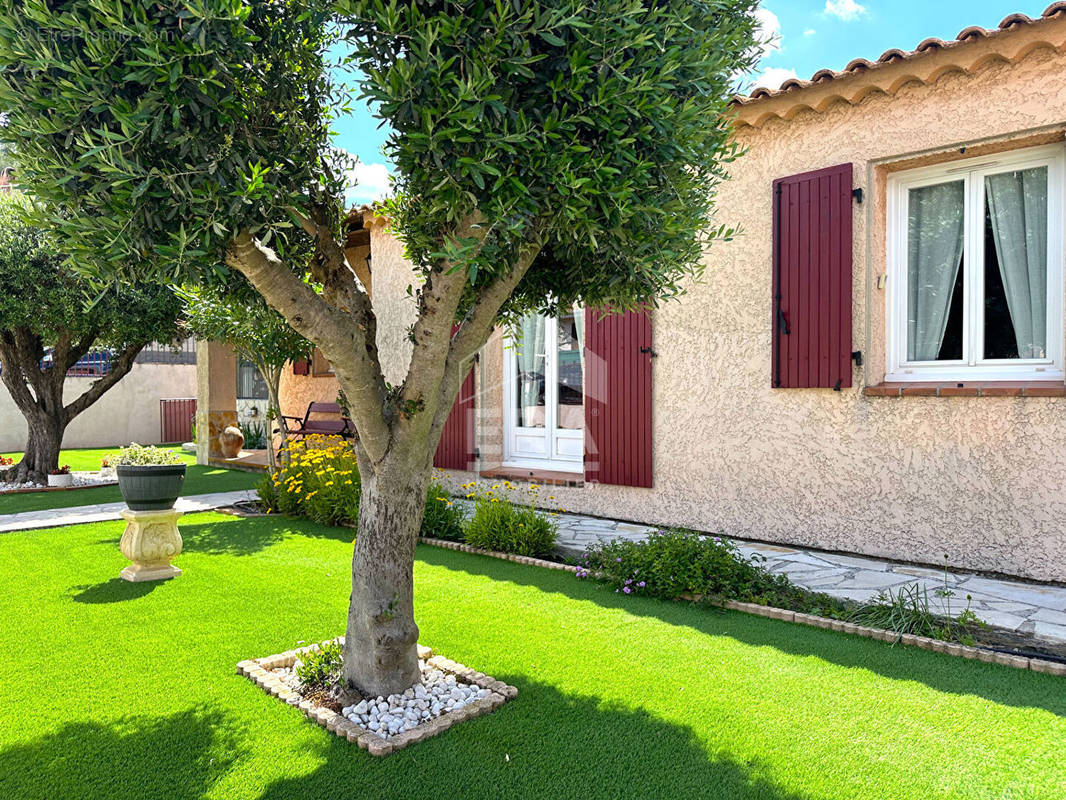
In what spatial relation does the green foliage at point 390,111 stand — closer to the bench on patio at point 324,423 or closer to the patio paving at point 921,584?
the patio paving at point 921,584

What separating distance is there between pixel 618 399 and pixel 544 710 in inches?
184

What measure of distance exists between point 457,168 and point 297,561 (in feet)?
15.7

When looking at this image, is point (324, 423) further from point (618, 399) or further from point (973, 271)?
point (973, 271)

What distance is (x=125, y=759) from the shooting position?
313 centimetres

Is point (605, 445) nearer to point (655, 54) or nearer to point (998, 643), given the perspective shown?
point (998, 643)

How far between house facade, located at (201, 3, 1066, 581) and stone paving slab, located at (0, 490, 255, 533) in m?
5.37

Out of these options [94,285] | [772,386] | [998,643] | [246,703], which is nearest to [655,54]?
[94,285]

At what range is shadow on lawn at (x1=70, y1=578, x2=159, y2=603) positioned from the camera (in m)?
5.43

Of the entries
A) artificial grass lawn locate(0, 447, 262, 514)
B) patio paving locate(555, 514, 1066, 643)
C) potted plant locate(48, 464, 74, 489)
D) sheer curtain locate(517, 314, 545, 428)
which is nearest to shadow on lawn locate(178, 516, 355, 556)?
artificial grass lawn locate(0, 447, 262, 514)

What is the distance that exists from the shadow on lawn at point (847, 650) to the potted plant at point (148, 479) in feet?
9.26

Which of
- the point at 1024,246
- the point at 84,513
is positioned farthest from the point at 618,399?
the point at 84,513

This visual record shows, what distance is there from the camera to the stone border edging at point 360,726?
3.25 metres

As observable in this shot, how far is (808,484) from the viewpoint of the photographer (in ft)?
21.4

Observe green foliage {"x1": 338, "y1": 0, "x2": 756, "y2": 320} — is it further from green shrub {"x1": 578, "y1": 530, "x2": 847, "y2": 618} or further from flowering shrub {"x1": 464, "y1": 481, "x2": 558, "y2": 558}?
flowering shrub {"x1": 464, "y1": 481, "x2": 558, "y2": 558}
